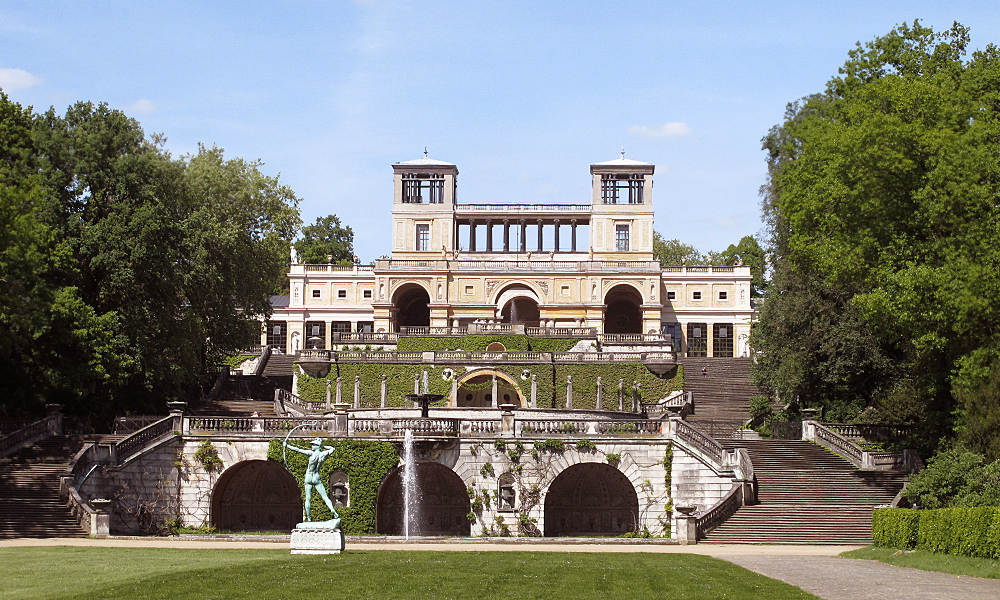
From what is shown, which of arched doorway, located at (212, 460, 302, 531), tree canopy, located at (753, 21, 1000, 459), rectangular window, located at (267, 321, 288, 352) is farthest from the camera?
rectangular window, located at (267, 321, 288, 352)

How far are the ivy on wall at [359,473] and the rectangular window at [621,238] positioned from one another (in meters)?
44.7

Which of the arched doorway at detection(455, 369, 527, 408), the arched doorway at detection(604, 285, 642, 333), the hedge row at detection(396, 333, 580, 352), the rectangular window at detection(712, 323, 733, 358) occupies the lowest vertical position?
→ the arched doorway at detection(455, 369, 527, 408)

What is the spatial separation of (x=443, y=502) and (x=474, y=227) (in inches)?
1731

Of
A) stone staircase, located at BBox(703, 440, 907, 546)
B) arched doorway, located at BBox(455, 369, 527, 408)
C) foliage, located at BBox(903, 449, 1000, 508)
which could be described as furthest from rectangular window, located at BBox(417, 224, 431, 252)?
foliage, located at BBox(903, 449, 1000, 508)

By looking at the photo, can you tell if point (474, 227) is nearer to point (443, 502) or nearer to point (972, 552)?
point (443, 502)

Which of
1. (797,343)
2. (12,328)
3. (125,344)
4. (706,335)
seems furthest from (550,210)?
(12,328)

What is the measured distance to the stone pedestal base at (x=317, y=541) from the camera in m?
25.0

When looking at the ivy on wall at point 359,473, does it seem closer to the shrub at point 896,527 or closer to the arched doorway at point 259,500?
the arched doorway at point 259,500

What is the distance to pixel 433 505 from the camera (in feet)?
125

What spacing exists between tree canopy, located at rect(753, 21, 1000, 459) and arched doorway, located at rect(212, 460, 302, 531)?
63.7 ft

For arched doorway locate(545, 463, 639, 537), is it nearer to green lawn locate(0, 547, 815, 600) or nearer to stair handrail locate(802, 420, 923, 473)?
stair handrail locate(802, 420, 923, 473)

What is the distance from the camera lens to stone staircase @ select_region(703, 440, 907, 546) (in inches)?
1267

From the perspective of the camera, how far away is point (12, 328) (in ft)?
121

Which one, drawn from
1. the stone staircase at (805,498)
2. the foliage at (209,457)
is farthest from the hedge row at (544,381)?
the foliage at (209,457)
